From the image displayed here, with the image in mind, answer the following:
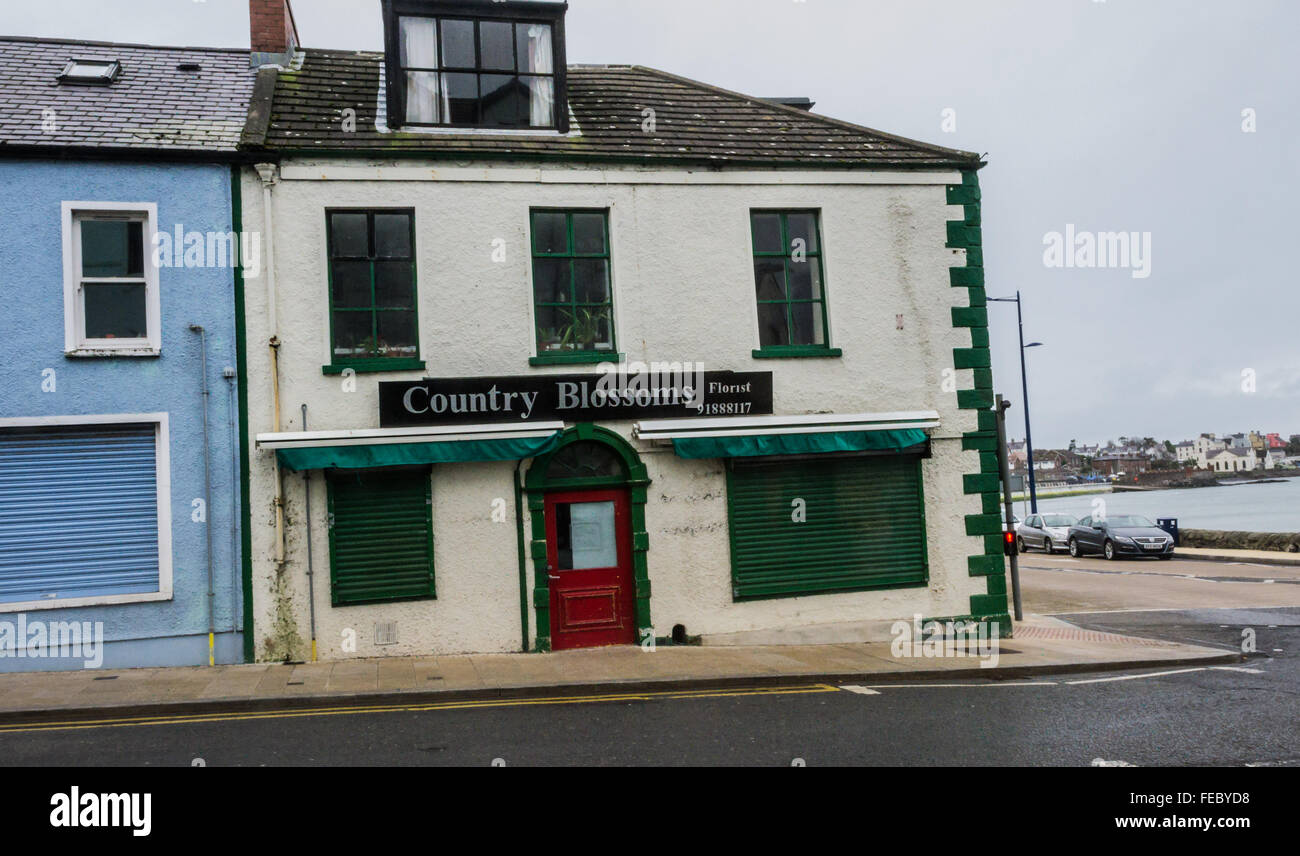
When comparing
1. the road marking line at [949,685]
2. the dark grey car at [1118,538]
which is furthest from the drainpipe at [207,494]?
the dark grey car at [1118,538]

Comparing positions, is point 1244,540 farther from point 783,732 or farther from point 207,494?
point 207,494

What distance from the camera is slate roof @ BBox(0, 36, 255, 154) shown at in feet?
40.3

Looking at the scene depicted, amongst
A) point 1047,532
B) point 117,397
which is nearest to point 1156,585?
point 1047,532

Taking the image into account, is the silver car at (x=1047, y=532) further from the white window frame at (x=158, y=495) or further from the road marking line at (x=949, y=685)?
the white window frame at (x=158, y=495)

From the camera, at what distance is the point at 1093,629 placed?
52.6ft

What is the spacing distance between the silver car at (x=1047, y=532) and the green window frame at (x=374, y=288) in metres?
29.4

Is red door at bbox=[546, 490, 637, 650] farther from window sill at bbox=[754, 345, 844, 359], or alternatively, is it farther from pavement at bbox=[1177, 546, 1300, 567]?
pavement at bbox=[1177, 546, 1300, 567]

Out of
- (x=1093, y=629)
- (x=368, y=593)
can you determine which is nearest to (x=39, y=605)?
(x=368, y=593)

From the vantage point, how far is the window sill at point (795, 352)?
45.5 feet

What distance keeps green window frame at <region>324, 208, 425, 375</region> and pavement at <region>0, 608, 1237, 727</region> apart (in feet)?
12.7

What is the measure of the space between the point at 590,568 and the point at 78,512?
6178 millimetres

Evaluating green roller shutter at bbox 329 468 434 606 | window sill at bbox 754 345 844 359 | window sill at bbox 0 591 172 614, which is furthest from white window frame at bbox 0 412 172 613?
window sill at bbox 754 345 844 359
